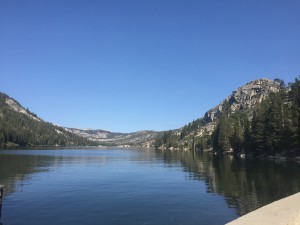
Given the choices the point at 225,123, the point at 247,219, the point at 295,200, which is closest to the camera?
the point at 247,219

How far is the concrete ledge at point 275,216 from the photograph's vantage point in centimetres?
1889

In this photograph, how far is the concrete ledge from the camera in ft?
62.0

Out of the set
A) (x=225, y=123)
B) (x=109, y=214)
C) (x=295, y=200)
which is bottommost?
(x=109, y=214)

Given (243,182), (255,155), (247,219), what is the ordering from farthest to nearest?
(255,155) → (243,182) → (247,219)

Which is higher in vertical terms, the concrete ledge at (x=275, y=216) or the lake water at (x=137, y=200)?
the concrete ledge at (x=275, y=216)

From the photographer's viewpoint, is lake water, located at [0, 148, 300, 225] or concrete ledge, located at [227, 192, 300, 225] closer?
concrete ledge, located at [227, 192, 300, 225]

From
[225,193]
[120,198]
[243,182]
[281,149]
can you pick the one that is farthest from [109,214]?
[281,149]

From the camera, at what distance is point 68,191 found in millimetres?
45531

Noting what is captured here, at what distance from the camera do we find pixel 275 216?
20797 millimetres

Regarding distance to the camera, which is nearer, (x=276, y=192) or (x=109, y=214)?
(x=109, y=214)

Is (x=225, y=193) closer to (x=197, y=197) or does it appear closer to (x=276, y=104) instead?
(x=197, y=197)

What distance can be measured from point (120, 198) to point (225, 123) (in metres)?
161

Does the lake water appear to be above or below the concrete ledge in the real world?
below

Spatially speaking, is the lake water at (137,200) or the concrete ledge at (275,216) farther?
the lake water at (137,200)
